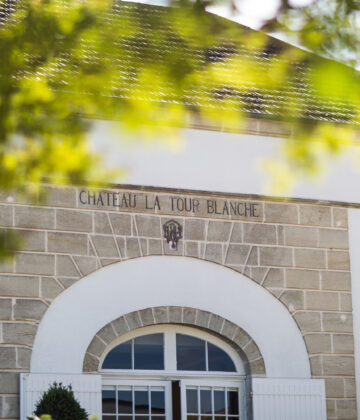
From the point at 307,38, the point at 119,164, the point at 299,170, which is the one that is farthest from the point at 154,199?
the point at 307,38

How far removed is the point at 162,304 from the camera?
11477 millimetres

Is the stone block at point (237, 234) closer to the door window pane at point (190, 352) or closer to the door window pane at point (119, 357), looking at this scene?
the door window pane at point (190, 352)

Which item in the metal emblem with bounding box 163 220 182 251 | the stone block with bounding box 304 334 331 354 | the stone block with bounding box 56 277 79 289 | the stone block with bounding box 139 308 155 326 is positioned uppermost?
the metal emblem with bounding box 163 220 182 251

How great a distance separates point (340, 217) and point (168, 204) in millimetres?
2210

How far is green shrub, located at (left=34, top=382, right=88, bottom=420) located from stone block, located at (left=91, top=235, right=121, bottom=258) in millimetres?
1659

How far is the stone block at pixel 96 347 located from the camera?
11.1 metres

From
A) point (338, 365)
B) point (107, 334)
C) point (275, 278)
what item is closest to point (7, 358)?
point (107, 334)

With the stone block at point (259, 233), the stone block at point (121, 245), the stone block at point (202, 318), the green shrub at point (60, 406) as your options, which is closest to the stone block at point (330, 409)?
the stone block at point (202, 318)

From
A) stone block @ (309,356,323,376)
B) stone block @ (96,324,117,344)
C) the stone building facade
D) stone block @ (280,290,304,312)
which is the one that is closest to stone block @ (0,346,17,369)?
the stone building facade

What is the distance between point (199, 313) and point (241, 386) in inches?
39.6

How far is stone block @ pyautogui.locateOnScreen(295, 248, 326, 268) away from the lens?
1216cm

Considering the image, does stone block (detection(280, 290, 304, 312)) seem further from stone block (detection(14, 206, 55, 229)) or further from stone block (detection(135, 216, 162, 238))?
stone block (detection(14, 206, 55, 229))

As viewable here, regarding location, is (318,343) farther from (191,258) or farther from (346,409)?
(191,258)

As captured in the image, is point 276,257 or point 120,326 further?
point 276,257
